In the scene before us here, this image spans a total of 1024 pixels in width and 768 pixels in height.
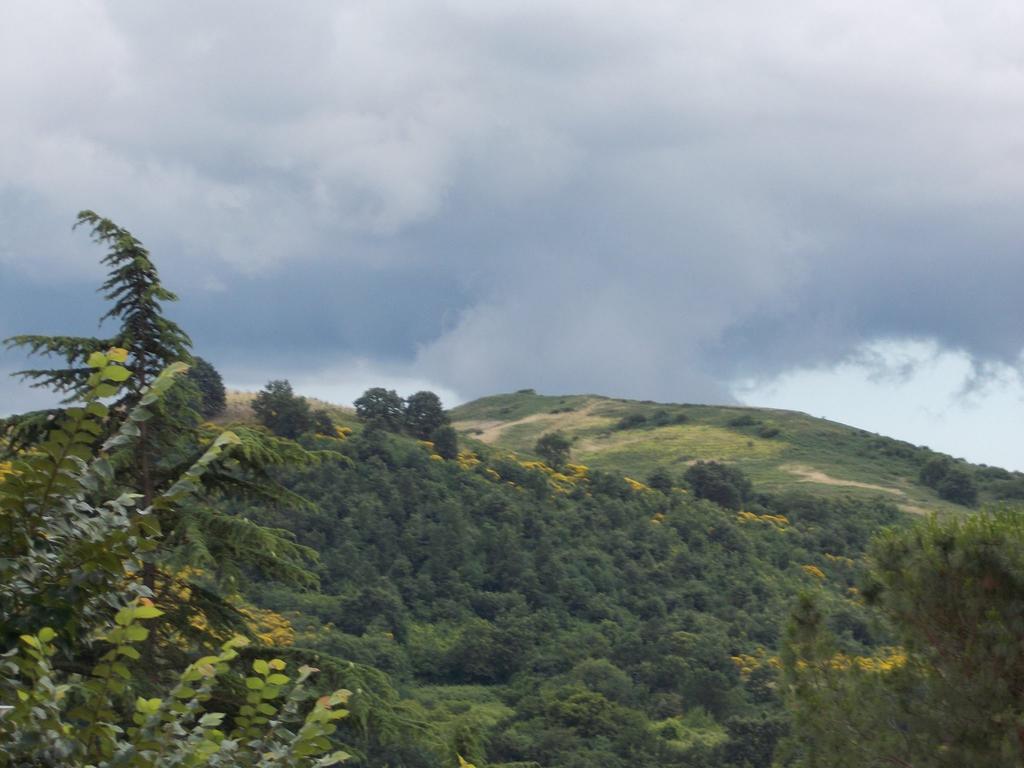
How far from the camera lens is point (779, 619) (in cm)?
4434

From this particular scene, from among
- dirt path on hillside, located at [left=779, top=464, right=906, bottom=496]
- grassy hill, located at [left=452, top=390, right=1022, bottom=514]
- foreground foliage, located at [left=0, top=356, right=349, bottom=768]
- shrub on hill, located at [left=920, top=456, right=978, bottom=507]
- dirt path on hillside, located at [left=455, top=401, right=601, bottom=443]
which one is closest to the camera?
foreground foliage, located at [left=0, top=356, right=349, bottom=768]

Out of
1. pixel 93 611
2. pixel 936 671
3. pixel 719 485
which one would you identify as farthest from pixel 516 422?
pixel 93 611

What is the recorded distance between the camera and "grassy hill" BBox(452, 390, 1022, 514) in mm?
69562

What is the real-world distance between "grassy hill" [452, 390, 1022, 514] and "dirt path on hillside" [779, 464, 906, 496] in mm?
62

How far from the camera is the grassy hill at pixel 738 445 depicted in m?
69.6

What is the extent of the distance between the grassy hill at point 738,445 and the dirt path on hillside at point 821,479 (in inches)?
2.4

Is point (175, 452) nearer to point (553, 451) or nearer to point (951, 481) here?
point (553, 451)

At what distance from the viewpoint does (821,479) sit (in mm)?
69875

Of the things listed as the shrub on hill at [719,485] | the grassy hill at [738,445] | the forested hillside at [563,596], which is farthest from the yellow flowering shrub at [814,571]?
the grassy hill at [738,445]

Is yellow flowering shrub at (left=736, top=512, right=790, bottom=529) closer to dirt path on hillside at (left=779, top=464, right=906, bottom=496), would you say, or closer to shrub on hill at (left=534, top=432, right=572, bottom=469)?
shrub on hill at (left=534, top=432, right=572, bottom=469)

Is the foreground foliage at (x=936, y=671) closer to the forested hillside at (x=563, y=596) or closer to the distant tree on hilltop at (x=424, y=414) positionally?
the forested hillside at (x=563, y=596)

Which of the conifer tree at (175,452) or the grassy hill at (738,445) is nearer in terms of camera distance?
the conifer tree at (175,452)

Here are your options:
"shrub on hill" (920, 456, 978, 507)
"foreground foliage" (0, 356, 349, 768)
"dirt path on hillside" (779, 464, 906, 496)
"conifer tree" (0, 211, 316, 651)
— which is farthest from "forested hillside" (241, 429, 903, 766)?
"foreground foliage" (0, 356, 349, 768)

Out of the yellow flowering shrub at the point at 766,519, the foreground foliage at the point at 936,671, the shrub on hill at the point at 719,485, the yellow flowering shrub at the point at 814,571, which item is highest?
the shrub on hill at the point at 719,485
